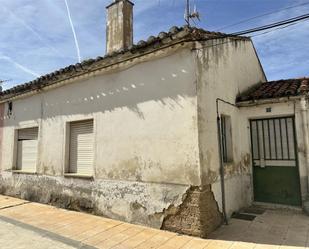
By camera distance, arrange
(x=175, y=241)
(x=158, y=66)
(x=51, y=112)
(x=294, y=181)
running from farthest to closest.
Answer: (x=51, y=112)
(x=294, y=181)
(x=158, y=66)
(x=175, y=241)

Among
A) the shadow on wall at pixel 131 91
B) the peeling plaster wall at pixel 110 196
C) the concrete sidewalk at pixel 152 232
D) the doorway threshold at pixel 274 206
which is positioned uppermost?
the shadow on wall at pixel 131 91

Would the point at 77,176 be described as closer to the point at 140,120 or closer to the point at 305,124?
the point at 140,120

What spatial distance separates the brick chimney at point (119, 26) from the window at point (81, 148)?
306 cm

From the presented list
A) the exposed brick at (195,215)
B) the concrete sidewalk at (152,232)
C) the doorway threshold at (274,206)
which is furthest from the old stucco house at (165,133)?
the concrete sidewalk at (152,232)

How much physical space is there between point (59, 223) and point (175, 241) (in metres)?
3.15

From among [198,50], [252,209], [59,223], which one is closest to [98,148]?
[59,223]

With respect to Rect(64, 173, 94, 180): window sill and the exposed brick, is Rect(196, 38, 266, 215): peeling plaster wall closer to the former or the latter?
the exposed brick

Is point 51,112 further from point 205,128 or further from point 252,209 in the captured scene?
point 252,209

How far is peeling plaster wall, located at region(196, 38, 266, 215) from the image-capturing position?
5719 millimetres

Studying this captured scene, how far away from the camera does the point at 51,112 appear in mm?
8938

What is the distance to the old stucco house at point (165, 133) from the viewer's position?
563 cm

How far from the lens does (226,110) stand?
7.07 meters

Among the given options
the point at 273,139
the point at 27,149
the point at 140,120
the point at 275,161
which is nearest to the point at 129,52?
the point at 140,120

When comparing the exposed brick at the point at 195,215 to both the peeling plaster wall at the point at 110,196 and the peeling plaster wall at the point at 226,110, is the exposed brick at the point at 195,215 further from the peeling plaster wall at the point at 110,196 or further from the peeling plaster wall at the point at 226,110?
the peeling plaster wall at the point at 226,110
